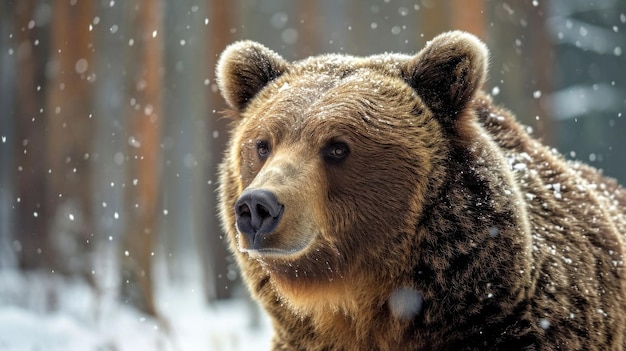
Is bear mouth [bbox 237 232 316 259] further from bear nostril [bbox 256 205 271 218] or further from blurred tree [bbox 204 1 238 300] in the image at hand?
blurred tree [bbox 204 1 238 300]

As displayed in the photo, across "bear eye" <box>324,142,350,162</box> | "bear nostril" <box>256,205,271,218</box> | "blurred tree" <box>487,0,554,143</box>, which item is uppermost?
"blurred tree" <box>487,0,554,143</box>

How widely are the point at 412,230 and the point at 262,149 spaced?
888 millimetres

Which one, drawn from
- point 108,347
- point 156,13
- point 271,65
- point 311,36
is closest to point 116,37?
point 311,36

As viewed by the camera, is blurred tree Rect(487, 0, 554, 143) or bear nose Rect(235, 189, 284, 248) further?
blurred tree Rect(487, 0, 554, 143)

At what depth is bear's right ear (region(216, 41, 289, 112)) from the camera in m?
4.69

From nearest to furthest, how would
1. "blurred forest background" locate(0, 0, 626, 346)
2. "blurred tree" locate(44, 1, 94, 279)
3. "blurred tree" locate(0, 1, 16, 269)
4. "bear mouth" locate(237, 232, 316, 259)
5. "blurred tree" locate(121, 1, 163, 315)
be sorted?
"bear mouth" locate(237, 232, 316, 259) < "blurred tree" locate(121, 1, 163, 315) < "blurred forest background" locate(0, 0, 626, 346) < "blurred tree" locate(44, 1, 94, 279) < "blurred tree" locate(0, 1, 16, 269)

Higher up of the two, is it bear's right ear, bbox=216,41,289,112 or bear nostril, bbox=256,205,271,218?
bear's right ear, bbox=216,41,289,112

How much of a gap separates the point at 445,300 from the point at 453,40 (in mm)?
1314

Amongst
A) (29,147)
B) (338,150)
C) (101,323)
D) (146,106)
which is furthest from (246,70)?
(29,147)

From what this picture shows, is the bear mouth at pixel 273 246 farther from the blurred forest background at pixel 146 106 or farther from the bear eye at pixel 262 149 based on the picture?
the blurred forest background at pixel 146 106

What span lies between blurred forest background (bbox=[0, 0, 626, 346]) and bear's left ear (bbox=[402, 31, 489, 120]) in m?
3.01

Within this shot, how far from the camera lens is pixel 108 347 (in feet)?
25.6

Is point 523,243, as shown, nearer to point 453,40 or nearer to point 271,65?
point 453,40

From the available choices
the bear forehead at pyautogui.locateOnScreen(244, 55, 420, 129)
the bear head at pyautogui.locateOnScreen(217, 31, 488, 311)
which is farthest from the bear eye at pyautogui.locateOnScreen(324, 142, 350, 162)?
the bear forehead at pyautogui.locateOnScreen(244, 55, 420, 129)
